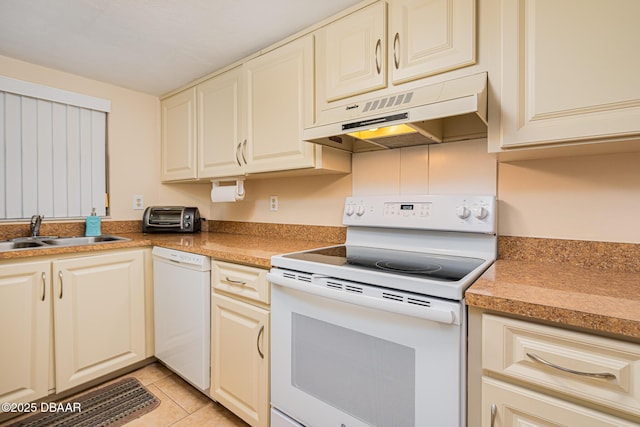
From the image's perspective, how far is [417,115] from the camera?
3.38 ft

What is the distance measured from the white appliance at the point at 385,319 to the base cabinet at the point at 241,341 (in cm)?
9

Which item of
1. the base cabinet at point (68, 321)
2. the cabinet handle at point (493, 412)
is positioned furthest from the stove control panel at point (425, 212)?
the base cabinet at point (68, 321)

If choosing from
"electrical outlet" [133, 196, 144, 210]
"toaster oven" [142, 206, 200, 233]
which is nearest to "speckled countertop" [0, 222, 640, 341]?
"toaster oven" [142, 206, 200, 233]

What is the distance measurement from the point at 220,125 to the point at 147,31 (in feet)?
2.03

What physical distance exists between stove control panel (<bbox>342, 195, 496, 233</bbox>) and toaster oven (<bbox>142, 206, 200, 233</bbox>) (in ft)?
4.55

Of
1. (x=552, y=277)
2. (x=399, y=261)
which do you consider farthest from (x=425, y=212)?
(x=552, y=277)

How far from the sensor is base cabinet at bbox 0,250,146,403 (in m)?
1.51

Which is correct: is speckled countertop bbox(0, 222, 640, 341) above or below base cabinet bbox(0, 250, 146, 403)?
above

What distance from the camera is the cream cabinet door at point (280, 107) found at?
157 cm

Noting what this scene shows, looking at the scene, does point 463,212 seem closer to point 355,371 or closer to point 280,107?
point 355,371

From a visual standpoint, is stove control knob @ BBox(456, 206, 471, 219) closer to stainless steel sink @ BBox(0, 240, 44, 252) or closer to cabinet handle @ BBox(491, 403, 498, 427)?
cabinet handle @ BBox(491, 403, 498, 427)

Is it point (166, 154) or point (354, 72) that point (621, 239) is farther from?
point (166, 154)

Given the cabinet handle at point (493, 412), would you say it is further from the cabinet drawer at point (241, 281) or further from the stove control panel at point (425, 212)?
the cabinet drawer at point (241, 281)

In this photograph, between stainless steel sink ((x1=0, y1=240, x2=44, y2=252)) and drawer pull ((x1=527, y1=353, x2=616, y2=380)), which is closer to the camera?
drawer pull ((x1=527, y1=353, x2=616, y2=380))
